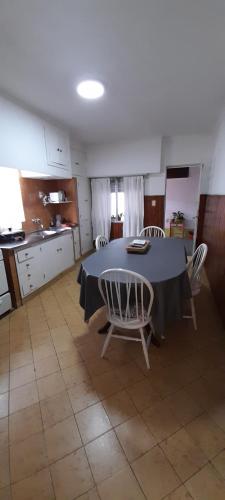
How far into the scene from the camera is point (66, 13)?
4.08ft

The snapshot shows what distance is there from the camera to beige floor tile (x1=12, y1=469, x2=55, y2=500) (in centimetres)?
96

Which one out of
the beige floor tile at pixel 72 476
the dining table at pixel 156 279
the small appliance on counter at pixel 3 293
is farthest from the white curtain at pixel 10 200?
the beige floor tile at pixel 72 476

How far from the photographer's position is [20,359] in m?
1.78

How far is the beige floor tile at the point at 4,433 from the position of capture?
46.2 inches

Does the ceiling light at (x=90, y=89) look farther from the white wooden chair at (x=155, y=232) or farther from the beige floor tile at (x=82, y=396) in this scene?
the beige floor tile at (x=82, y=396)

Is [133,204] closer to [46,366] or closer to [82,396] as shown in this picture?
[46,366]

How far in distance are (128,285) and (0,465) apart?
4.03ft

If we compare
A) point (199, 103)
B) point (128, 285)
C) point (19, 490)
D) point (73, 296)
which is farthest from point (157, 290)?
point (199, 103)

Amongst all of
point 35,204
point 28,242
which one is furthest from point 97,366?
point 35,204

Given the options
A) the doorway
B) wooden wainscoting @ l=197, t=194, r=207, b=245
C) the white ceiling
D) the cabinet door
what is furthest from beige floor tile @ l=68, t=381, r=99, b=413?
the doorway

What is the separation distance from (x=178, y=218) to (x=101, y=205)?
2.71 m

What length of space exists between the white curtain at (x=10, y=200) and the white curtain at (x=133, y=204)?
227cm

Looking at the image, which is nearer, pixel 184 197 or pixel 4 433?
pixel 4 433

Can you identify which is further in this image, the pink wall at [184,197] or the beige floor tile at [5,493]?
the pink wall at [184,197]
